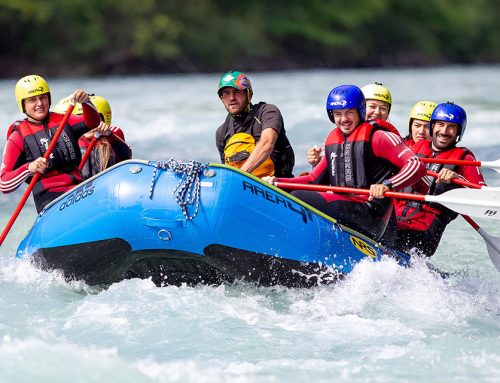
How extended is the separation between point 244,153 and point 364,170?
1093 millimetres

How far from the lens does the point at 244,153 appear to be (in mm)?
6934

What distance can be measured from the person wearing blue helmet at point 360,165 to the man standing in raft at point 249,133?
47cm

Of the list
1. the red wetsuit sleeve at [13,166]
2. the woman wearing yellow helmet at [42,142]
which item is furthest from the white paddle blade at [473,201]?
the red wetsuit sleeve at [13,166]

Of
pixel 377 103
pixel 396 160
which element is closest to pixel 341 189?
pixel 396 160

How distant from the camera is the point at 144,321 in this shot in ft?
18.6

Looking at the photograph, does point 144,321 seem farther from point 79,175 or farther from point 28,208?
point 28,208

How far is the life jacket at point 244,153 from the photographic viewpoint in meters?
6.91

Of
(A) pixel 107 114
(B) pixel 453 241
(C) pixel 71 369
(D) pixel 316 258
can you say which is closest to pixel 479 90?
(B) pixel 453 241

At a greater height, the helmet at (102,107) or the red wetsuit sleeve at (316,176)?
the helmet at (102,107)

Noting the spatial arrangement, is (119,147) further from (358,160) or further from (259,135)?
(358,160)

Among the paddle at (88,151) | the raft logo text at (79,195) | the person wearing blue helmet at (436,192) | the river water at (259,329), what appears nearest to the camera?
the river water at (259,329)

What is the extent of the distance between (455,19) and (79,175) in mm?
36166

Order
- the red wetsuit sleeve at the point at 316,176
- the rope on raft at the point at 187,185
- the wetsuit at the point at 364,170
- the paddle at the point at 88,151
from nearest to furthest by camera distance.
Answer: the rope on raft at the point at 187,185 → the wetsuit at the point at 364,170 → the red wetsuit sleeve at the point at 316,176 → the paddle at the point at 88,151

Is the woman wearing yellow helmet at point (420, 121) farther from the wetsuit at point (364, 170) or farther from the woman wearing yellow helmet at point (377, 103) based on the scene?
the wetsuit at point (364, 170)
